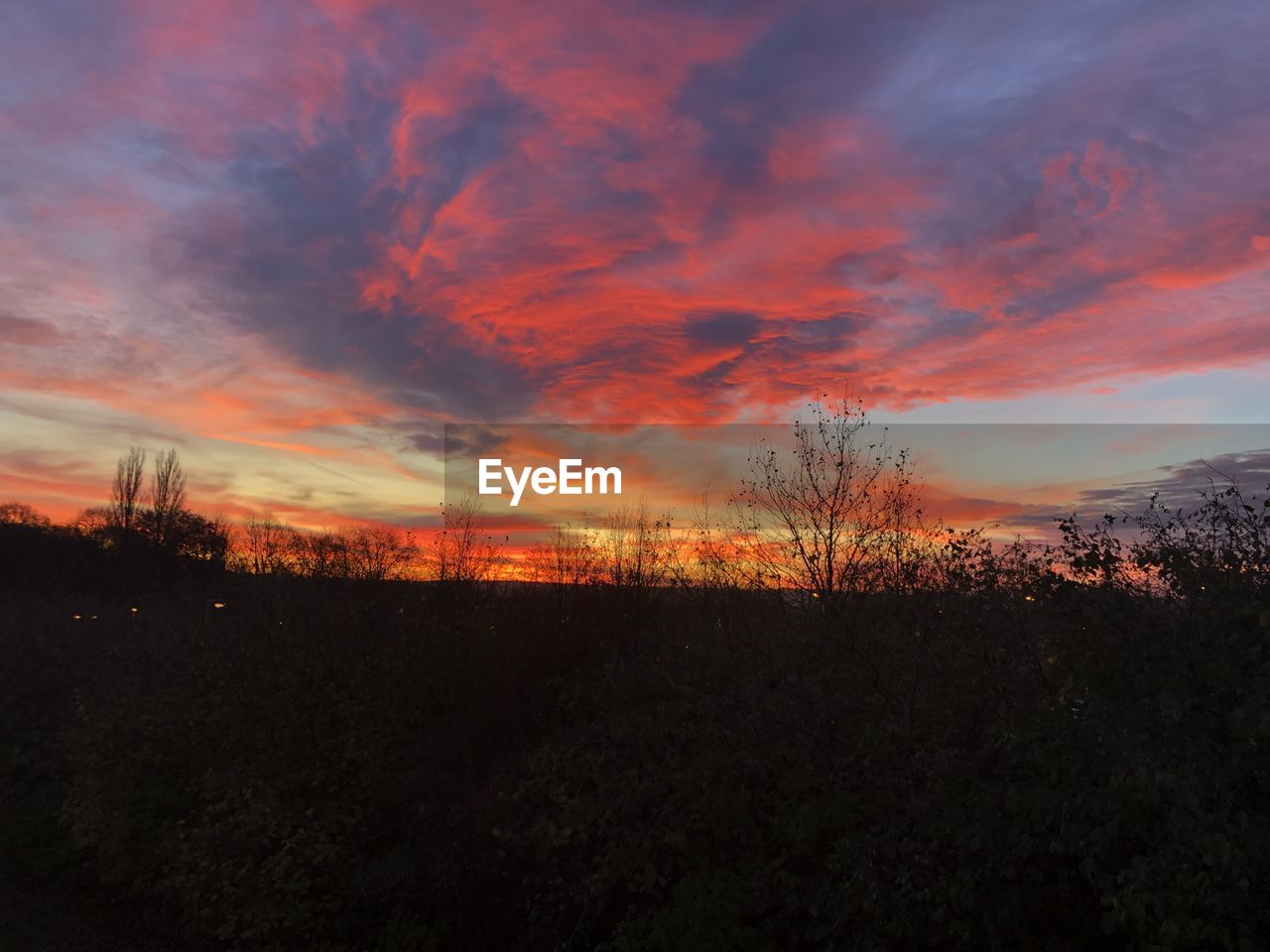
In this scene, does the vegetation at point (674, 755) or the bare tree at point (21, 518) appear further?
the bare tree at point (21, 518)

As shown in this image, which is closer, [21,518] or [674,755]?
[674,755]

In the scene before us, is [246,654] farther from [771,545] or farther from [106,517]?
[106,517]

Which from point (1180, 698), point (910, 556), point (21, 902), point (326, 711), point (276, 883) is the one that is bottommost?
point (21, 902)

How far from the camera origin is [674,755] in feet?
32.3

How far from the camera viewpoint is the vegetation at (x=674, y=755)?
6.08 m

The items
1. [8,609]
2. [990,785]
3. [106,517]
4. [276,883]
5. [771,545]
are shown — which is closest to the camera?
[990,785]

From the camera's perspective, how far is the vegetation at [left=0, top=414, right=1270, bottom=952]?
19.9 feet

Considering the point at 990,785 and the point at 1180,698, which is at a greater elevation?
the point at 1180,698

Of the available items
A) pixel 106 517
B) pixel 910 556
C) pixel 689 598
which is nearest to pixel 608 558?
pixel 689 598

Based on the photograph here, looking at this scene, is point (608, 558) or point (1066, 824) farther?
point (608, 558)

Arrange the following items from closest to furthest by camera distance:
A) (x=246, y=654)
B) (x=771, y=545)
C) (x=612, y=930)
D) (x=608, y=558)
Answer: (x=612, y=930), (x=771, y=545), (x=246, y=654), (x=608, y=558)

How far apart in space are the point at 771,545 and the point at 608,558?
12.7ft

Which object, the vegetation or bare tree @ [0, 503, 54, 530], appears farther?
bare tree @ [0, 503, 54, 530]

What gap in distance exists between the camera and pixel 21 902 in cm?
1191
